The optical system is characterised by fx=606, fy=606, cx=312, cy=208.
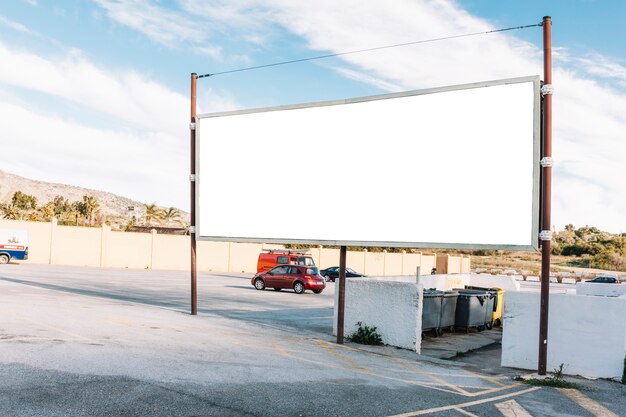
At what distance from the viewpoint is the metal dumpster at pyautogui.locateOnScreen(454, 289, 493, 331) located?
18484 millimetres

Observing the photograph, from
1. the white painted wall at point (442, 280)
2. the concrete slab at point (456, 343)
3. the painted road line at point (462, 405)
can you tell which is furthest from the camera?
the white painted wall at point (442, 280)

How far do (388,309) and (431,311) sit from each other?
2772 millimetres

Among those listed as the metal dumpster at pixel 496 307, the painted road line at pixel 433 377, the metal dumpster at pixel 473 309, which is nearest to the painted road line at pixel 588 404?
the painted road line at pixel 433 377

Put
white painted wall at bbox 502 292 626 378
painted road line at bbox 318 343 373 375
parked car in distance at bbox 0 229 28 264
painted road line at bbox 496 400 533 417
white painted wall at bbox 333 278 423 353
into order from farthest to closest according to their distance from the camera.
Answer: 1. parked car in distance at bbox 0 229 28 264
2. white painted wall at bbox 333 278 423 353
3. white painted wall at bbox 502 292 626 378
4. painted road line at bbox 318 343 373 375
5. painted road line at bbox 496 400 533 417

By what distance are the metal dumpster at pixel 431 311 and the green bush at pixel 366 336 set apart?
2.25 m

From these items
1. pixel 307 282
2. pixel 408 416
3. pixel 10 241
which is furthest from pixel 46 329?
pixel 10 241

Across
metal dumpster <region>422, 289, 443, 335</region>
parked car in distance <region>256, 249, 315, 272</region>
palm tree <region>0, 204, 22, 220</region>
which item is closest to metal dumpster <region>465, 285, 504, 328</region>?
metal dumpster <region>422, 289, 443, 335</region>

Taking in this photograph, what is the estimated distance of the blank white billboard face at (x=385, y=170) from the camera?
12312 millimetres

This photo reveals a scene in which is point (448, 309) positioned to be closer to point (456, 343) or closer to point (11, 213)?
point (456, 343)

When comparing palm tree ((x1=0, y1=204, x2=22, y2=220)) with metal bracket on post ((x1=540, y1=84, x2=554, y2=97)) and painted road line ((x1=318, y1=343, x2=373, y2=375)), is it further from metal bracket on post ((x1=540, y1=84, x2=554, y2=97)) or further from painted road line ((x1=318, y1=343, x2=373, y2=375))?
metal bracket on post ((x1=540, y1=84, x2=554, y2=97))

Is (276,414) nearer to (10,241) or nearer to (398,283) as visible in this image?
(398,283)

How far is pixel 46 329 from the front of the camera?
42.5ft

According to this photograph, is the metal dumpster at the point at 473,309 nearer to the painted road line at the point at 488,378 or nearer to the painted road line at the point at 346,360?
the painted road line at the point at 346,360

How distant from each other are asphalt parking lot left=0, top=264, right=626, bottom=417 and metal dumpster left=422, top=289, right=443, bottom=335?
8.66ft
